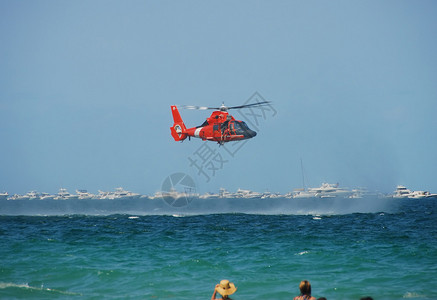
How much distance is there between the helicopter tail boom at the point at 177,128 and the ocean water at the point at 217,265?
14.1 meters

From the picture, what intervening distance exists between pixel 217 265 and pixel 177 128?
2480 cm

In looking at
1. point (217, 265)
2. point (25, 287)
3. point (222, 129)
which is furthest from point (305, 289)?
point (222, 129)

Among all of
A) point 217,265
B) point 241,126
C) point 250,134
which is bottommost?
point 217,265

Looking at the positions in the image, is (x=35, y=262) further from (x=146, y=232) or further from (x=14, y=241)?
(x=146, y=232)

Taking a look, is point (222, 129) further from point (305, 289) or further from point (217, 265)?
point (305, 289)

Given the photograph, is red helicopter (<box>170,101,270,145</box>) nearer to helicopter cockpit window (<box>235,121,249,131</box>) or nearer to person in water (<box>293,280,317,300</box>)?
helicopter cockpit window (<box>235,121,249,131</box>)

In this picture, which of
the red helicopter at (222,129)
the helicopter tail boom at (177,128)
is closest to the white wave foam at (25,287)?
the red helicopter at (222,129)

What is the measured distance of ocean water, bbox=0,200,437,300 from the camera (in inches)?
695

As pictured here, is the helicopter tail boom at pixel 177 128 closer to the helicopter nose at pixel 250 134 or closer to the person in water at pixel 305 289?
the helicopter nose at pixel 250 134

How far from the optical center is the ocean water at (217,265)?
17656mm

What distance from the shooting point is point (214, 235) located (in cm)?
3472

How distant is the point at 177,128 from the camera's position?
45562mm

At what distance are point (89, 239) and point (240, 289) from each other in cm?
1704

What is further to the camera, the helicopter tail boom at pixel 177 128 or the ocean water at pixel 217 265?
the helicopter tail boom at pixel 177 128
